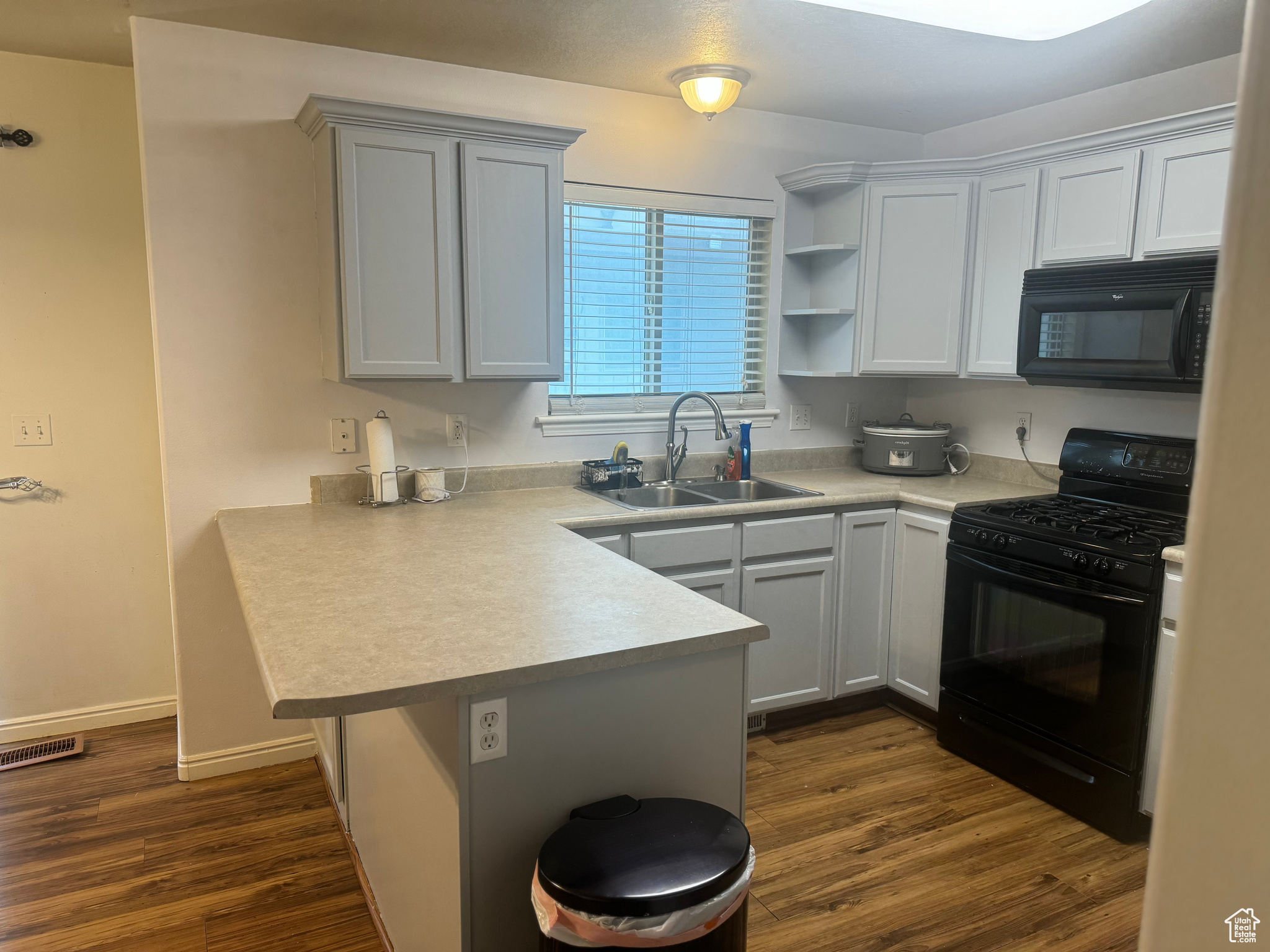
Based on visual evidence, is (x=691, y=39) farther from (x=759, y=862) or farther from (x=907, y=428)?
(x=759, y=862)

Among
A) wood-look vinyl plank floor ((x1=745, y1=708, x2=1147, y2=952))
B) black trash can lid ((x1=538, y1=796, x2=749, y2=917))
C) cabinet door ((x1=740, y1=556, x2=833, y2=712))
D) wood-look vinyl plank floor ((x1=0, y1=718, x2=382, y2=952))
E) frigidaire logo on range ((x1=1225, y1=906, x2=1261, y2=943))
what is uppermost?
frigidaire logo on range ((x1=1225, y1=906, x2=1261, y2=943))

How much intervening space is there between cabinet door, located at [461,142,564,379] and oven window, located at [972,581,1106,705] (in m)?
1.74

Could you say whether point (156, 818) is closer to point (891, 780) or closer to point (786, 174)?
point (891, 780)

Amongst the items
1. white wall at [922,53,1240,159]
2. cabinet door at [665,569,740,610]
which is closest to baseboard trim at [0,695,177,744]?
cabinet door at [665,569,740,610]

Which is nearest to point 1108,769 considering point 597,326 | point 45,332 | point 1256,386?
point 597,326

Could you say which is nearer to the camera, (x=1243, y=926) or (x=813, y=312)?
(x=1243, y=926)

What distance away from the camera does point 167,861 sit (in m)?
2.46

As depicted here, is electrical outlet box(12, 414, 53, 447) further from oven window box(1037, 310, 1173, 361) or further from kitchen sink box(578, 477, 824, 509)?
oven window box(1037, 310, 1173, 361)

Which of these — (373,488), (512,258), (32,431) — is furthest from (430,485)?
(32,431)

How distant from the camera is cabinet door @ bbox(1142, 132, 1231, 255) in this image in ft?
8.56

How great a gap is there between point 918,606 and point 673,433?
1.19 m

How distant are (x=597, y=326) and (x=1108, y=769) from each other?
2373mm

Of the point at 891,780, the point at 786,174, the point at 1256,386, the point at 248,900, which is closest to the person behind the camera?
the point at 1256,386

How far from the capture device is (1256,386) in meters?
0.20
